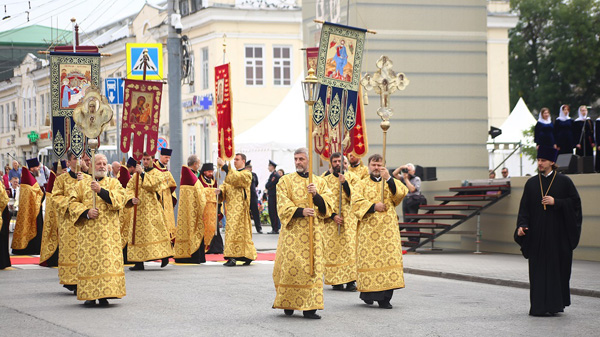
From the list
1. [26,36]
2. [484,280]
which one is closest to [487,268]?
[484,280]

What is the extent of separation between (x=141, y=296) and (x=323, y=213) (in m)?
2.90

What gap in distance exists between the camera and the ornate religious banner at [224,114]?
59.0ft

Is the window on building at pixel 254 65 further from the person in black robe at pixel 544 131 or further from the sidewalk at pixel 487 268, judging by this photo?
the person in black robe at pixel 544 131

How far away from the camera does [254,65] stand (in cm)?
4275

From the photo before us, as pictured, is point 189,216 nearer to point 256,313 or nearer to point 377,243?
point 377,243

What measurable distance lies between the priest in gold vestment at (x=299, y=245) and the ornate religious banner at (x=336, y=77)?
2649 millimetres

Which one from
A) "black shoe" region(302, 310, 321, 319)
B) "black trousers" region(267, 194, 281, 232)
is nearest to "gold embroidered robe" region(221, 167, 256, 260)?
Answer: "black shoe" region(302, 310, 321, 319)

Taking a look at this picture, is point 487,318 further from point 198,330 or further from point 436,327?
point 198,330

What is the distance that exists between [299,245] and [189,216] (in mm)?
7564

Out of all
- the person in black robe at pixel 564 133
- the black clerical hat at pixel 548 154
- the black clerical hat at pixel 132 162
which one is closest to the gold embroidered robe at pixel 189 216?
the black clerical hat at pixel 132 162

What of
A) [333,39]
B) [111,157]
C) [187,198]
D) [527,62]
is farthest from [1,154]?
[333,39]

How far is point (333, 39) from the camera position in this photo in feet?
45.4

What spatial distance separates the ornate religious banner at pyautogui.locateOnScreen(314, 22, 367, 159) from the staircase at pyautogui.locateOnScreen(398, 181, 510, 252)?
543 cm

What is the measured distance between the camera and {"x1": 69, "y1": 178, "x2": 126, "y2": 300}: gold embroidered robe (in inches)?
450
